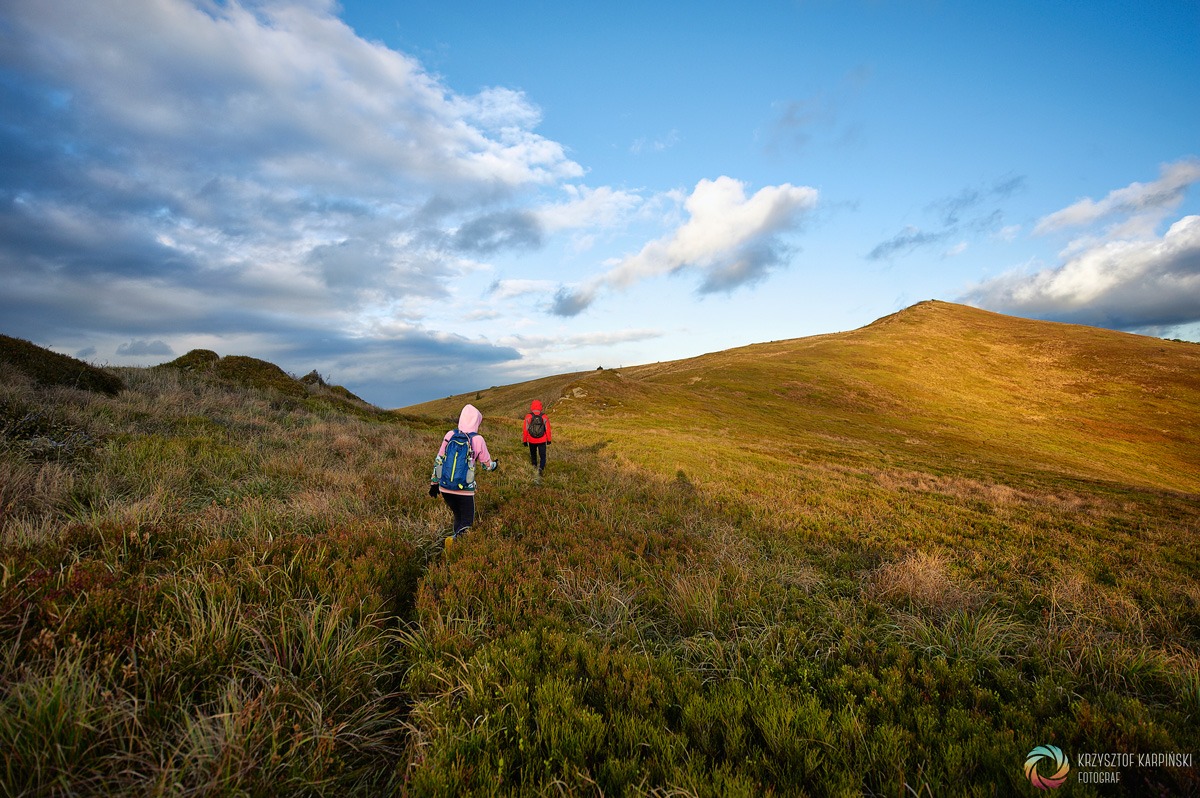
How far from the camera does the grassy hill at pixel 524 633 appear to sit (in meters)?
2.96

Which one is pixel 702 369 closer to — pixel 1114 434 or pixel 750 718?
pixel 1114 434

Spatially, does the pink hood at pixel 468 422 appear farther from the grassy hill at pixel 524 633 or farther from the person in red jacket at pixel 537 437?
the person in red jacket at pixel 537 437

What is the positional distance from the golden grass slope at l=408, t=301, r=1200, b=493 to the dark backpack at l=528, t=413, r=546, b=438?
628 cm

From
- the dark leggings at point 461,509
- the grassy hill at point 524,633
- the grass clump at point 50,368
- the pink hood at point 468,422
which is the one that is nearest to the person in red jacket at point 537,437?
the grassy hill at point 524,633

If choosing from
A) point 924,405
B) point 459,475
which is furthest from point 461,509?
point 924,405

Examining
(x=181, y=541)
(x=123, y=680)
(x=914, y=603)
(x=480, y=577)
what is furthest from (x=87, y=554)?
(x=914, y=603)

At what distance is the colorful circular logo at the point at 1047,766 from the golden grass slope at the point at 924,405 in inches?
599

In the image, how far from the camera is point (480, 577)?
229 inches

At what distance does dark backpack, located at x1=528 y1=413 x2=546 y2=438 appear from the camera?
15109 millimetres

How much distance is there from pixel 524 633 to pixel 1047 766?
4.23 m

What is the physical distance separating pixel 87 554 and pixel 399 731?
4.20 m

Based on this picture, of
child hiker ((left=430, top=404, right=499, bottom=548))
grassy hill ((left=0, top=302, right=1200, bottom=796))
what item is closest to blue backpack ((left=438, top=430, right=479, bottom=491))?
child hiker ((left=430, top=404, right=499, bottom=548))

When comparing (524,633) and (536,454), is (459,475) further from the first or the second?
(536,454)

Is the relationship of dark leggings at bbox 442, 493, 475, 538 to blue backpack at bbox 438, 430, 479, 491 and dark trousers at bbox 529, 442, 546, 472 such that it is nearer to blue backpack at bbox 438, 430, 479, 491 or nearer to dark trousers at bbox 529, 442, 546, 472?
blue backpack at bbox 438, 430, 479, 491
